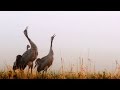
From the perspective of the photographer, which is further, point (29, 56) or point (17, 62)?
point (29, 56)

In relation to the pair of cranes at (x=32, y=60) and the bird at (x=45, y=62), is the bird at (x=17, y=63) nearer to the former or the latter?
the pair of cranes at (x=32, y=60)

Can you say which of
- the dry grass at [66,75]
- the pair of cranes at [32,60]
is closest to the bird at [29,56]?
the pair of cranes at [32,60]

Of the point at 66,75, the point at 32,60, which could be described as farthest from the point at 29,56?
the point at 66,75

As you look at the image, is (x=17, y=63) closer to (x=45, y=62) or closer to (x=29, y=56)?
(x=29, y=56)

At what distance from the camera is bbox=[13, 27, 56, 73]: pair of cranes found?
4170mm

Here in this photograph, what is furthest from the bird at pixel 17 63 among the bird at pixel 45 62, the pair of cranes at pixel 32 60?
the bird at pixel 45 62

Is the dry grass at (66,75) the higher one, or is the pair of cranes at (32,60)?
the pair of cranes at (32,60)

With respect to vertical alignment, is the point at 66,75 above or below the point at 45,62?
below

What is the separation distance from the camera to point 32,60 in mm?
4293

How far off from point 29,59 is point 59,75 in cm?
37

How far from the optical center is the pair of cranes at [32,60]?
4170mm

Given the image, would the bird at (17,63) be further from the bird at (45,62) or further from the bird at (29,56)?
the bird at (45,62)
